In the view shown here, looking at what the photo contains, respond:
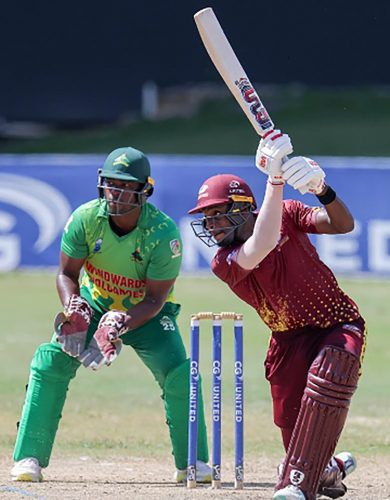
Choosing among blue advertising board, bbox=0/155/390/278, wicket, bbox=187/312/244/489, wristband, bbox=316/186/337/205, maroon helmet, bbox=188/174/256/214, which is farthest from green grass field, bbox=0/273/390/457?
wristband, bbox=316/186/337/205

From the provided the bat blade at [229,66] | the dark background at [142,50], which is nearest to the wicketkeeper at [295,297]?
the bat blade at [229,66]

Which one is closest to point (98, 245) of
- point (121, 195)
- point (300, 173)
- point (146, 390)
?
point (121, 195)

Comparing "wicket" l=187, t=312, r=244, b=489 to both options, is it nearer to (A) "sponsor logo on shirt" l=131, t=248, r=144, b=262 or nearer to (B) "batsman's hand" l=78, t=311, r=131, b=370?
(B) "batsman's hand" l=78, t=311, r=131, b=370

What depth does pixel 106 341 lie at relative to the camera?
6730 mm

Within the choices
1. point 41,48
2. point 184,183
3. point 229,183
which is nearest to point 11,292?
point 184,183

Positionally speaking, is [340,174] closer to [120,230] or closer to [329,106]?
[120,230]

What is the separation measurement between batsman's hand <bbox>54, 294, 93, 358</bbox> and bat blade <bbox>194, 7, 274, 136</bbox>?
155cm

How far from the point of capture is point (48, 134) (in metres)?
28.0

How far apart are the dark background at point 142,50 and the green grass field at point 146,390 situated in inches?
378

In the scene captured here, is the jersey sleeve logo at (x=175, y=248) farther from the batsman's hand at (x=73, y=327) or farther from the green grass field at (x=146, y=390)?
the green grass field at (x=146, y=390)

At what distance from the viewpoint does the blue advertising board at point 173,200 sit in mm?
15789

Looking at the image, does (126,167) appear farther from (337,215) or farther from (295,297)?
(337,215)

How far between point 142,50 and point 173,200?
32.0ft

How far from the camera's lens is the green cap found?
7.08 m
